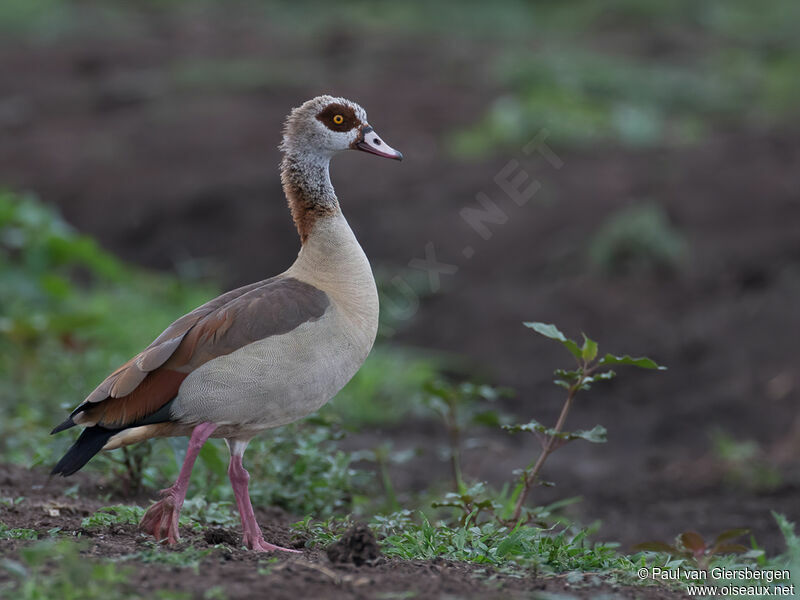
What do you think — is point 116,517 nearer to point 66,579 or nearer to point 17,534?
point 17,534

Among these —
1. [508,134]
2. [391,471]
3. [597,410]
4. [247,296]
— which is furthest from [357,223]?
[247,296]

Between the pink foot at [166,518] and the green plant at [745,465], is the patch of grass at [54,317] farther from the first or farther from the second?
the green plant at [745,465]

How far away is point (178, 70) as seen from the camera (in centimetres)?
1927

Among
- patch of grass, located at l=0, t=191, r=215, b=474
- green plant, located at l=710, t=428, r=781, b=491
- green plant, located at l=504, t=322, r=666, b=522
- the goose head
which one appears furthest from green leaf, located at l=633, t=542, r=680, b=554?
patch of grass, located at l=0, t=191, r=215, b=474

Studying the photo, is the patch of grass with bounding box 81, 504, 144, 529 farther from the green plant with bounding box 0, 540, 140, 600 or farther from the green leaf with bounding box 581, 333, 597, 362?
the green leaf with bounding box 581, 333, 597, 362

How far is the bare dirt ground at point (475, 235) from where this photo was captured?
7.77 metres

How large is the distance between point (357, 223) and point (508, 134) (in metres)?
2.73

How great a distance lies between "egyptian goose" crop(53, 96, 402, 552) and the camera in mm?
4043

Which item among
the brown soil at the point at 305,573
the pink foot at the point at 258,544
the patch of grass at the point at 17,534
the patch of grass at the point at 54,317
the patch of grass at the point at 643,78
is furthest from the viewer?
the patch of grass at the point at 643,78

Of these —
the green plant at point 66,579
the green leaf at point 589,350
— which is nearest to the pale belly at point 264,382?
the green plant at point 66,579

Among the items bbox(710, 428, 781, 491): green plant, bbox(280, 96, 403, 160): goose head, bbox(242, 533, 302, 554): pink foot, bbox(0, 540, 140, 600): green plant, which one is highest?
bbox(280, 96, 403, 160): goose head

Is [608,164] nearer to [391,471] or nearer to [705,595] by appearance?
[391,471]

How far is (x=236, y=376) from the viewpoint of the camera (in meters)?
4.05

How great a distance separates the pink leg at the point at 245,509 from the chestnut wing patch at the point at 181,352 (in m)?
0.38
